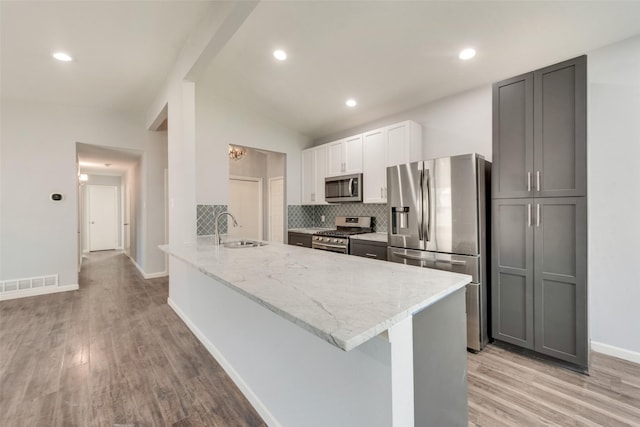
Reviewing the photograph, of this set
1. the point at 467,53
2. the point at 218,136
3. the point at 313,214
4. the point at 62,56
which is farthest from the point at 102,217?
the point at 467,53

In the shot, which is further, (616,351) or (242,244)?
(242,244)

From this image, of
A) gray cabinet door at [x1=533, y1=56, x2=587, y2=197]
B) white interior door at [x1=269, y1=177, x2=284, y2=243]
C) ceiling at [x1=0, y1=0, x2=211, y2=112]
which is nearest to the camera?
gray cabinet door at [x1=533, y1=56, x2=587, y2=197]

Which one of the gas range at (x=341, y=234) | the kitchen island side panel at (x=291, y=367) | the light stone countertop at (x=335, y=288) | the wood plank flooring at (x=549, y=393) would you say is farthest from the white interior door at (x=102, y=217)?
the wood plank flooring at (x=549, y=393)

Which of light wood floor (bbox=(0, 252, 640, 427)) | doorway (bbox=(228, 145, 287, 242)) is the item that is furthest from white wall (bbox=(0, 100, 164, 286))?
doorway (bbox=(228, 145, 287, 242))

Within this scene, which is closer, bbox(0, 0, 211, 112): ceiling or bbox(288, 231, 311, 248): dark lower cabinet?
bbox(0, 0, 211, 112): ceiling

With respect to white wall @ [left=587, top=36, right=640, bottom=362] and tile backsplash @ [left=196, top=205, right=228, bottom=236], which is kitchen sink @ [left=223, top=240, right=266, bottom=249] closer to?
tile backsplash @ [left=196, top=205, right=228, bottom=236]

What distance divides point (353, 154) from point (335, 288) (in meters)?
3.26

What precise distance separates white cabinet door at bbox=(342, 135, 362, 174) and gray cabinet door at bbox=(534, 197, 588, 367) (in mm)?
2269

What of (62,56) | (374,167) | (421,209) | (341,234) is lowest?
(341,234)

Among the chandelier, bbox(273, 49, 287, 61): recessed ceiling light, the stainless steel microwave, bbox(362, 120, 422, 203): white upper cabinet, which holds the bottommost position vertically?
the stainless steel microwave

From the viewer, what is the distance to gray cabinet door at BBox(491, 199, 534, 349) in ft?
7.50

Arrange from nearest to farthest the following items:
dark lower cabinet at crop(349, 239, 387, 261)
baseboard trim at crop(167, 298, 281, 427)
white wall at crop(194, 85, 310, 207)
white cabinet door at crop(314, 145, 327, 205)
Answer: baseboard trim at crop(167, 298, 281, 427) → dark lower cabinet at crop(349, 239, 387, 261) → white wall at crop(194, 85, 310, 207) → white cabinet door at crop(314, 145, 327, 205)

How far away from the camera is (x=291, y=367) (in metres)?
1.38

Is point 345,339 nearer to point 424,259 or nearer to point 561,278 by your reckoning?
point 424,259
